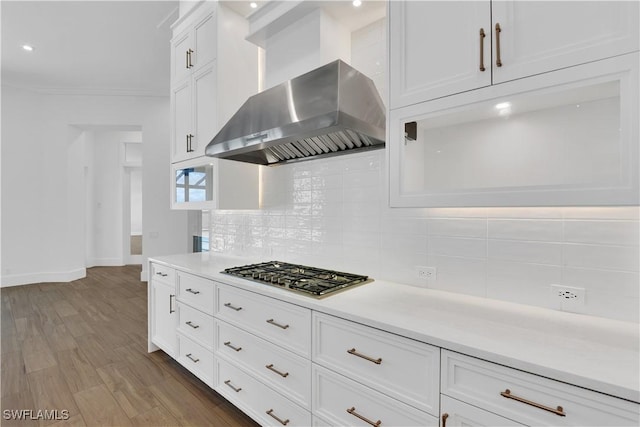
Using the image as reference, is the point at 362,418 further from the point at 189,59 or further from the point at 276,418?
the point at 189,59

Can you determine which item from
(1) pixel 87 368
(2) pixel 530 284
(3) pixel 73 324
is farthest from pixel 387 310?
(3) pixel 73 324

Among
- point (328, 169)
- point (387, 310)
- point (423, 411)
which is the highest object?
point (328, 169)

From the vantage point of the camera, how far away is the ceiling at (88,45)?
325 centimetres

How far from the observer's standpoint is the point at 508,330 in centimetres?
112

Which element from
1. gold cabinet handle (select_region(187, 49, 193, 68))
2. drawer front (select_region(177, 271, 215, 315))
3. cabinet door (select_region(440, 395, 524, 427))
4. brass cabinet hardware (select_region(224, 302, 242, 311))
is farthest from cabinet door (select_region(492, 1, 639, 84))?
gold cabinet handle (select_region(187, 49, 193, 68))

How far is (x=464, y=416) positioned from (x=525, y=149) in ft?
3.26

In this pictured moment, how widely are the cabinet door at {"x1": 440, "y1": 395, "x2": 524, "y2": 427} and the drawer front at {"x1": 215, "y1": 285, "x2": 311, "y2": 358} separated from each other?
0.63 m

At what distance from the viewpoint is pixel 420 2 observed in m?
1.37

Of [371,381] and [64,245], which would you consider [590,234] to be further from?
[64,245]

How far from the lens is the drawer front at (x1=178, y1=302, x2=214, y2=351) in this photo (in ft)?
6.75

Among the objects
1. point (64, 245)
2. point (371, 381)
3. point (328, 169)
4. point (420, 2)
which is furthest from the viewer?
point (64, 245)

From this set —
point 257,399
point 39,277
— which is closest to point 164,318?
point 257,399

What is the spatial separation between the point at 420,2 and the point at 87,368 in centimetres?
341

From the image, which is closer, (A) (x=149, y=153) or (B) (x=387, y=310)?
(B) (x=387, y=310)
